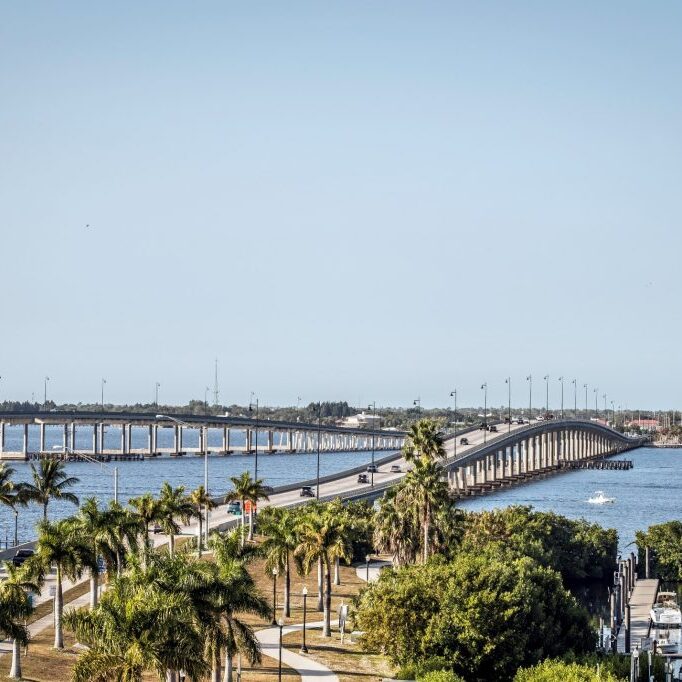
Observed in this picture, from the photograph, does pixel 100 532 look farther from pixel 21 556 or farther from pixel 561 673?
pixel 561 673

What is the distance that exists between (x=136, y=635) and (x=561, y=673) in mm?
23640

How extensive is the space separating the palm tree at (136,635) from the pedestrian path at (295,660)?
18.5 m

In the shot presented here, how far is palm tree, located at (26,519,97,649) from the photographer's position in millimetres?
72312

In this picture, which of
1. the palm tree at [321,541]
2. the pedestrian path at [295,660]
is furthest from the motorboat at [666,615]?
the pedestrian path at [295,660]

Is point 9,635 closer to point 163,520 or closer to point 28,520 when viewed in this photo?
point 163,520

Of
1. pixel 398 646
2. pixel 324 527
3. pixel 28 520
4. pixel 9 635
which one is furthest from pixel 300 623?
pixel 28 520

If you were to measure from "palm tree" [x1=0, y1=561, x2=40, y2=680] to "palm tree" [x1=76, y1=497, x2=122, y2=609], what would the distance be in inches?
222

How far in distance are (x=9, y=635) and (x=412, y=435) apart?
4258 cm

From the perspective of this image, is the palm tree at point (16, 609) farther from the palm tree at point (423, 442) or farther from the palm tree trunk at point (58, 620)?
the palm tree at point (423, 442)

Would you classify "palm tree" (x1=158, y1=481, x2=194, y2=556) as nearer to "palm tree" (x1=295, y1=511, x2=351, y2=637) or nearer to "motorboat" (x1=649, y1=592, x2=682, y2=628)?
→ "palm tree" (x1=295, y1=511, x2=351, y2=637)

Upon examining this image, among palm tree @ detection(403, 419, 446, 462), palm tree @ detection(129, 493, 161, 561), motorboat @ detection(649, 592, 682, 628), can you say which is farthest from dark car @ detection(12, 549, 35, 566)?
motorboat @ detection(649, 592, 682, 628)

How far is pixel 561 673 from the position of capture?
67.4m

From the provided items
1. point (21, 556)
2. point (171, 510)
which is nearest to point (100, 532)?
point (171, 510)

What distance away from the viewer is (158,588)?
180ft
